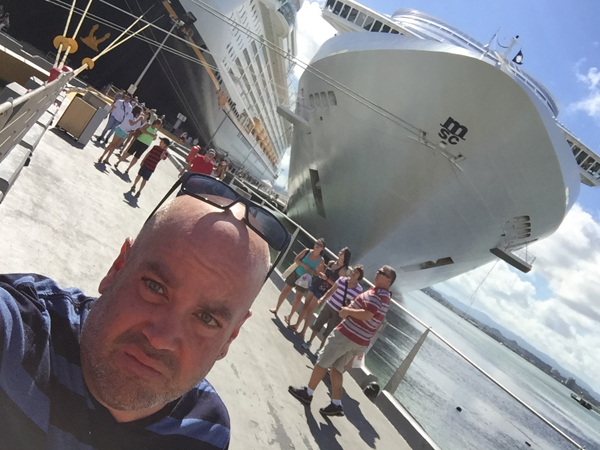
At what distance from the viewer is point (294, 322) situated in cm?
639

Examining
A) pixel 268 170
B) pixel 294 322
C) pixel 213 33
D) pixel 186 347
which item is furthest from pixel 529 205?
pixel 268 170

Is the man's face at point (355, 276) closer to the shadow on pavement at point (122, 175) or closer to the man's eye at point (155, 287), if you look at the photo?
the man's eye at point (155, 287)

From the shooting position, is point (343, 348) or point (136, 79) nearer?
point (343, 348)

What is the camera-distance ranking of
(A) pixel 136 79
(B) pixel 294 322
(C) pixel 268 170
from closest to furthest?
(B) pixel 294 322
(A) pixel 136 79
(C) pixel 268 170

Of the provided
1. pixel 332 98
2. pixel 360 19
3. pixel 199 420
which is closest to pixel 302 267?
pixel 199 420

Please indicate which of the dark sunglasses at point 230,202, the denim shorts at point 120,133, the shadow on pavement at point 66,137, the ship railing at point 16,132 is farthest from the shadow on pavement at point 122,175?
the dark sunglasses at point 230,202

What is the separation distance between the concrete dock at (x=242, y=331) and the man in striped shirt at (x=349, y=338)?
0.14m

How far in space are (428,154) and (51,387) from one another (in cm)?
1131

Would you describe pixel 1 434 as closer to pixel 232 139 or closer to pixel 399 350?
pixel 399 350

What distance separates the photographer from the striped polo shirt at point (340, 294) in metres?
5.20

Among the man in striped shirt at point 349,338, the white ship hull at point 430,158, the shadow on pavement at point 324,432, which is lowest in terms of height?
the shadow on pavement at point 324,432

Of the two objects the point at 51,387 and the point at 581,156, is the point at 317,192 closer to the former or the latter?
the point at 581,156

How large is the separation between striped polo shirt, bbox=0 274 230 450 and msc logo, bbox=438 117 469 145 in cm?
1061

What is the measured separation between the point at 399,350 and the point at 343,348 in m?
3.00
